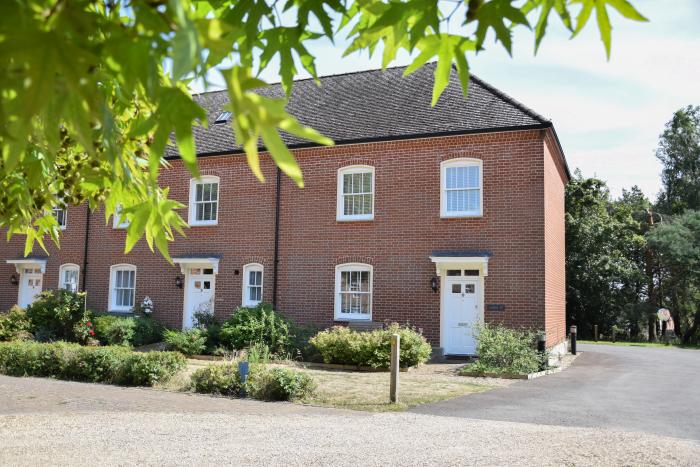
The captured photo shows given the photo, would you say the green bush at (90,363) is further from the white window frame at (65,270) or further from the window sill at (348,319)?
the white window frame at (65,270)

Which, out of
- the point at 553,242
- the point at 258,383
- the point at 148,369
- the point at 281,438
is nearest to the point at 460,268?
the point at 553,242

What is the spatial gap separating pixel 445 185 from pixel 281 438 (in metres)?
12.7

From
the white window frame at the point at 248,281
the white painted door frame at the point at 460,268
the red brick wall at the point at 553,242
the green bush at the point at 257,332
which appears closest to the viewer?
the green bush at the point at 257,332

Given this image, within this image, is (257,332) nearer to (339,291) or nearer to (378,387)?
(339,291)

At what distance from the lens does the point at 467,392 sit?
1228 cm

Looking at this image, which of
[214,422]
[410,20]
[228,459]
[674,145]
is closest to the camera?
[410,20]

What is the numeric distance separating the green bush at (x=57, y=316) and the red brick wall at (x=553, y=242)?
14.4 m

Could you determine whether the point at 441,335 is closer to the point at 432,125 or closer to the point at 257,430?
the point at 432,125

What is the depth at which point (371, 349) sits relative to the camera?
16016 millimetres

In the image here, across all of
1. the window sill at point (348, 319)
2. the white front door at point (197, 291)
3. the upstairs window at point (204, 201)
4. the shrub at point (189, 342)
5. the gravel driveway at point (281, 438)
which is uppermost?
the upstairs window at point (204, 201)

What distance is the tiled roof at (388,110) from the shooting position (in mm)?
19203

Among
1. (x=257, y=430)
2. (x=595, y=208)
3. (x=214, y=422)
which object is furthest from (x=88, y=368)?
(x=595, y=208)

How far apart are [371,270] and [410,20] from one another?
17426mm

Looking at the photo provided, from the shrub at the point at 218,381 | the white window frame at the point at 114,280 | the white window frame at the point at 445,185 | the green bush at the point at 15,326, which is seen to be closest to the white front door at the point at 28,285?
the white window frame at the point at 114,280
